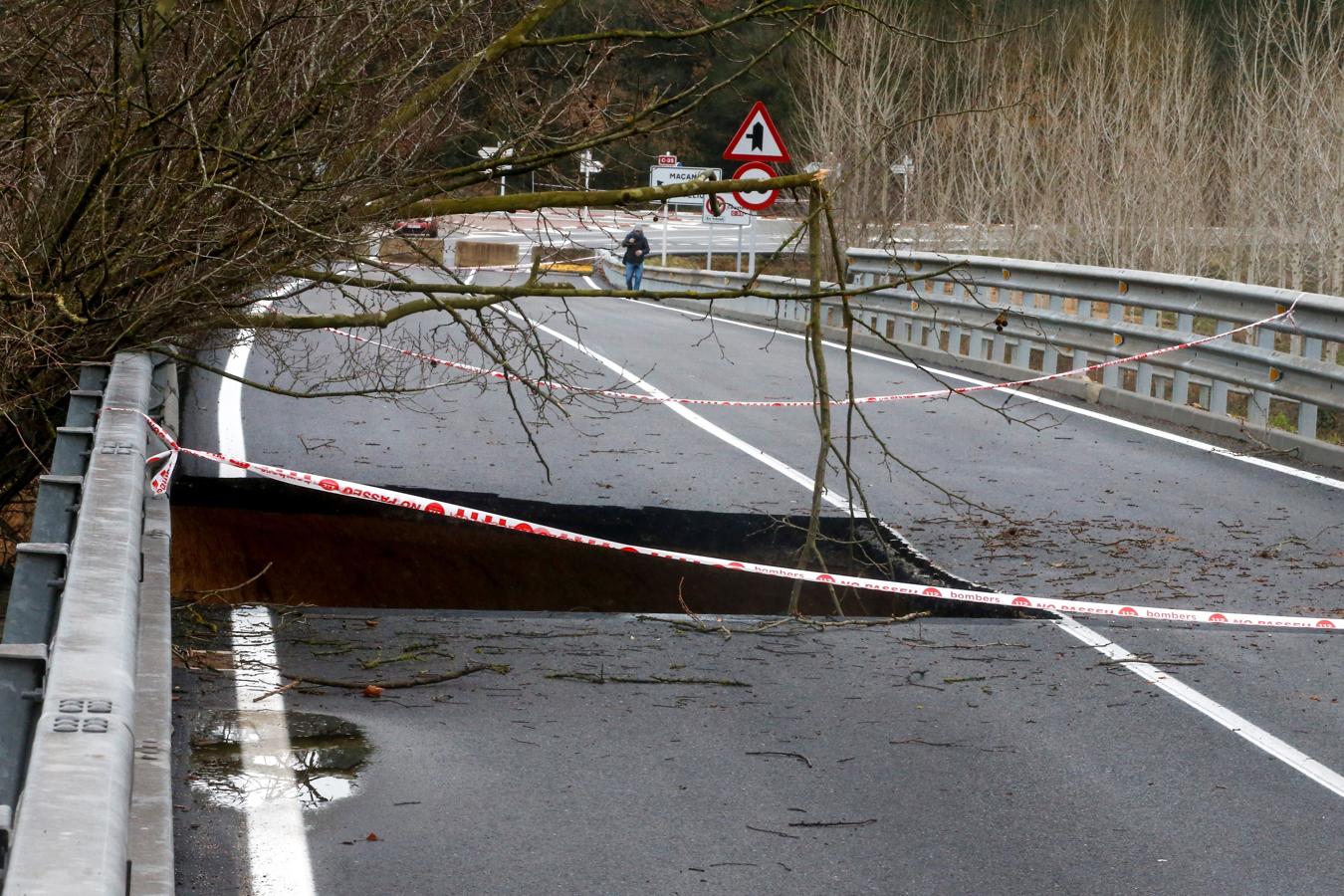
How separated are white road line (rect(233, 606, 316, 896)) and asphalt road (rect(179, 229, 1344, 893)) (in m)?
0.06

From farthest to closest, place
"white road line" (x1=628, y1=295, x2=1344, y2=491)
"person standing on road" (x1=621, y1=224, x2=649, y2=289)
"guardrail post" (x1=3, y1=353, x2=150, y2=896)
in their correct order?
"person standing on road" (x1=621, y1=224, x2=649, y2=289) → "white road line" (x1=628, y1=295, x2=1344, y2=491) → "guardrail post" (x1=3, y1=353, x2=150, y2=896)

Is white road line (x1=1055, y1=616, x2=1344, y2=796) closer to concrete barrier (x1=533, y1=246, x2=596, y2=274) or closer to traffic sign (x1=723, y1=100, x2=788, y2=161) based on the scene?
concrete barrier (x1=533, y1=246, x2=596, y2=274)

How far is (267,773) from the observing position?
4980 millimetres

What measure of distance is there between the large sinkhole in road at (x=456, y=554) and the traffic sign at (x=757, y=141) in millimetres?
12968

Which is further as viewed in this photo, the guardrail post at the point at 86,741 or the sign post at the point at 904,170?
the sign post at the point at 904,170

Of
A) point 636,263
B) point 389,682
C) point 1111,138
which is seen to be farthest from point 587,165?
point 1111,138

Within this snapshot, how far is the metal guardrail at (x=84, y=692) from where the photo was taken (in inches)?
74.5

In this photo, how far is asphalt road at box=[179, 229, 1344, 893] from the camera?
4418mm

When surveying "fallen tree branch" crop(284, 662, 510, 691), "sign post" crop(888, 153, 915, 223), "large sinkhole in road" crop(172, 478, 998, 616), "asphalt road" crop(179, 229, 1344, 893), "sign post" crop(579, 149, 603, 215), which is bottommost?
"large sinkhole in road" crop(172, 478, 998, 616)

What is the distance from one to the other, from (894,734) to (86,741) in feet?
12.6

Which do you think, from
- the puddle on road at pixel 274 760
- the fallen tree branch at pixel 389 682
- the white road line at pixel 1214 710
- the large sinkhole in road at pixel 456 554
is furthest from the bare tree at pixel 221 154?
the white road line at pixel 1214 710

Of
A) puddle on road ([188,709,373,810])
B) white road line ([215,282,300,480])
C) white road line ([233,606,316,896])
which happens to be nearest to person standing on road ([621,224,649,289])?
white road line ([215,282,300,480])

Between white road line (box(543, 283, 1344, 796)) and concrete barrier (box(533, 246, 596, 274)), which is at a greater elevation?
concrete barrier (box(533, 246, 596, 274))

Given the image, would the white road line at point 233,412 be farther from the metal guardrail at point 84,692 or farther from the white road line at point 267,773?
the metal guardrail at point 84,692
